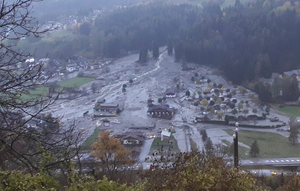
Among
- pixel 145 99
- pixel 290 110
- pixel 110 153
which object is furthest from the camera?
pixel 145 99

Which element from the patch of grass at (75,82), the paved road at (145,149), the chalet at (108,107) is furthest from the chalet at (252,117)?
the patch of grass at (75,82)

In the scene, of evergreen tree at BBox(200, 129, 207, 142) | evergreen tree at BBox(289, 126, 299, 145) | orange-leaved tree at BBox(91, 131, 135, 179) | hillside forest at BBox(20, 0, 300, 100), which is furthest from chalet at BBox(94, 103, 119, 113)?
hillside forest at BBox(20, 0, 300, 100)

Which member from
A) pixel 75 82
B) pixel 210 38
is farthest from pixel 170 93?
pixel 210 38

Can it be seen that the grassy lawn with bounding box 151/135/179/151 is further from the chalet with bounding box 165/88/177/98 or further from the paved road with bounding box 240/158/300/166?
the chalet with bounding box 165/88/177/98

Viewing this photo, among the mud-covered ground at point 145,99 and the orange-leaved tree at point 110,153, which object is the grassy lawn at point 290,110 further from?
the orange-leaved tree at point 110,153

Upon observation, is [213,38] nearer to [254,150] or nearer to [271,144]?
[271,144]

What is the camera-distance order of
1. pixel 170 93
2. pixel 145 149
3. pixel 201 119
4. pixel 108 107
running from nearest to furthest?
pixel 145 149 → pixel 201 119 → pixel 108 107 → pixel 170 93
